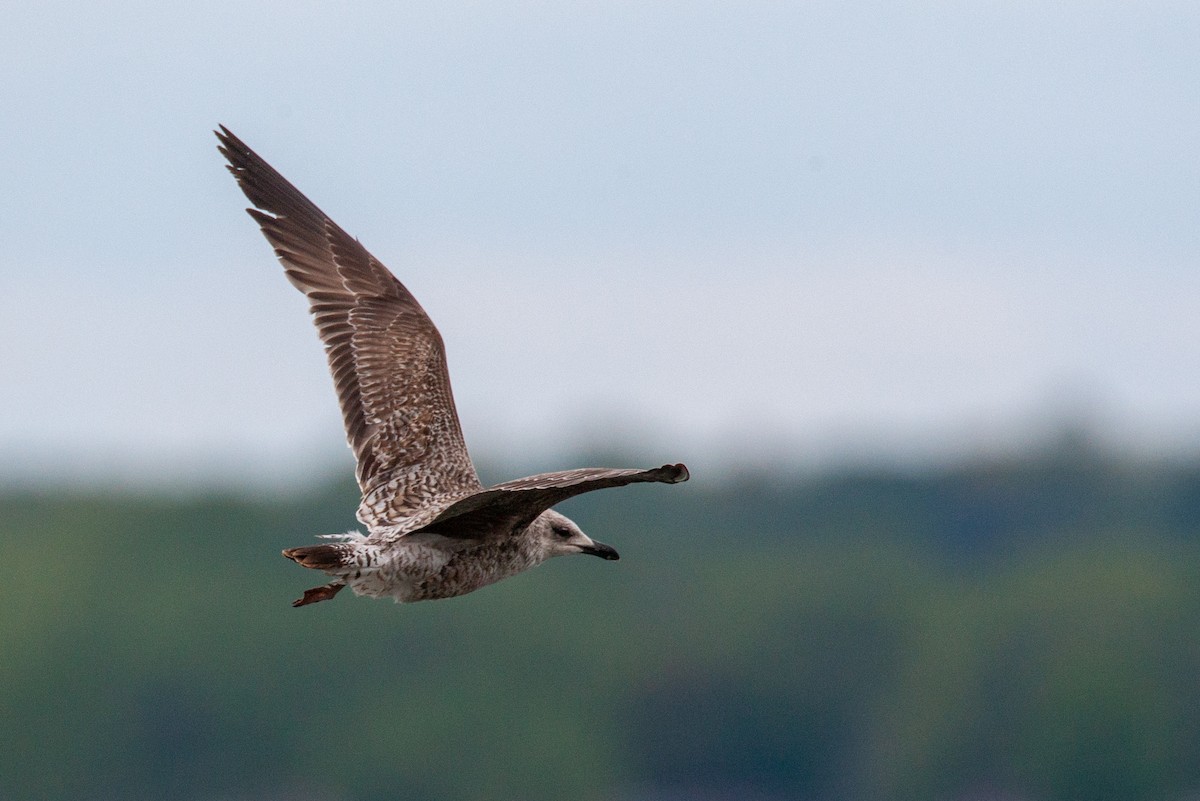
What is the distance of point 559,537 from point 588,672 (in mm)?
106992

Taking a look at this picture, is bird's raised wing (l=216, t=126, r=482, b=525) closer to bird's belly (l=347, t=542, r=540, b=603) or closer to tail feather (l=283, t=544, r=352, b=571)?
bird's belly (l=347, t=542, r=540, b=603)

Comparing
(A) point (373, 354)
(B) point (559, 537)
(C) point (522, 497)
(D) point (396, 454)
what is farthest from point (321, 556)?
(A) point (373, 354)

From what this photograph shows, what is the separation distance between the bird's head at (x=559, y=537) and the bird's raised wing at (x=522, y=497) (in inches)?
19.8

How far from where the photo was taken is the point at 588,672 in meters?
126

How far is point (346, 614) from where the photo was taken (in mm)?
116625

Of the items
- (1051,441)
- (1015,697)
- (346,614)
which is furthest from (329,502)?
(1051,441)

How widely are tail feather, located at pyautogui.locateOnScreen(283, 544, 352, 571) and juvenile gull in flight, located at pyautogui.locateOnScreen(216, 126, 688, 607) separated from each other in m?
0.02

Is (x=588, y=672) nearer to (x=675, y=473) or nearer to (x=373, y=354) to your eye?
(x=373, y=354)

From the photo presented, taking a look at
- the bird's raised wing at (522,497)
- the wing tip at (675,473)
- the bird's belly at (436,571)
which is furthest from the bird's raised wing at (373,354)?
the wing tip at (675,473)

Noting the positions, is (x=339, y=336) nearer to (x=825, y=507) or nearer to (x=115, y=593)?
(x=115, y=593)

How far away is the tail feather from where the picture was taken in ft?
57.8

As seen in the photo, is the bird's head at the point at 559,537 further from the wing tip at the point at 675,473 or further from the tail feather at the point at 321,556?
the wing tip at the point at 675,473

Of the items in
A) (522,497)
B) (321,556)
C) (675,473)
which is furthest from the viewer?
(321,556)

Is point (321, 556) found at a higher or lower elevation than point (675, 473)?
lower
